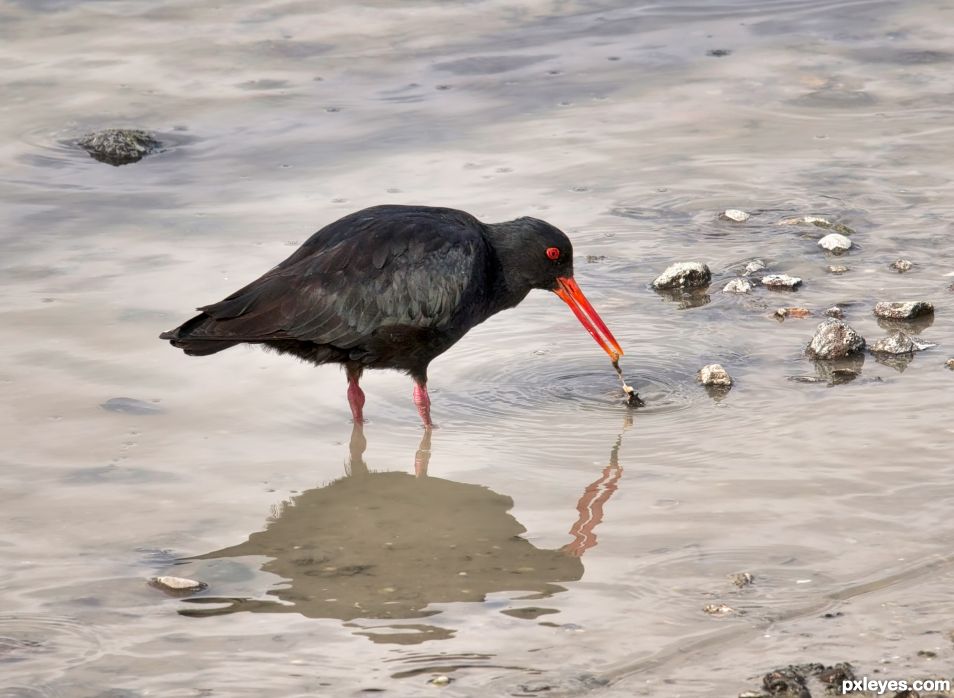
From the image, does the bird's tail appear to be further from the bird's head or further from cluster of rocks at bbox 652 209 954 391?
cluster of rocks at bbox 652 209 954 391

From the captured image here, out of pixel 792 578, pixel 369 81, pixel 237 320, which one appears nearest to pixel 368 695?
pixel 792 578

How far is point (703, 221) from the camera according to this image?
927cm

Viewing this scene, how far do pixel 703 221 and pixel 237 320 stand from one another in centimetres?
387

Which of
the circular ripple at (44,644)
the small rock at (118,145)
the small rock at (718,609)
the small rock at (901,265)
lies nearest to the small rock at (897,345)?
the small rock at (901,265)

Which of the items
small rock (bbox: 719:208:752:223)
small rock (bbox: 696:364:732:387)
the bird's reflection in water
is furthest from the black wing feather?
small rock (bbox: 719:208:752:223)

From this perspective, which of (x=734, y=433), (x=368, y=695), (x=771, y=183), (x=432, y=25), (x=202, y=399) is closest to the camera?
(x=368, y=695)

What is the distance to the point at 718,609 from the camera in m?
4.81

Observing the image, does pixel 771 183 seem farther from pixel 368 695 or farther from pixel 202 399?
pixel 368 695

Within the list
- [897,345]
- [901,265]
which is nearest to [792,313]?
→ [897,345]

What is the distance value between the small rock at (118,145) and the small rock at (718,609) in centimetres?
709

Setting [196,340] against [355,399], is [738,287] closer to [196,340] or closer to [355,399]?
[355,399]

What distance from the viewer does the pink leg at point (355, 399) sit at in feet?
22.4

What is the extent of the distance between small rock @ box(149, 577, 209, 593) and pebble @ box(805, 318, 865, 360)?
3505 mm

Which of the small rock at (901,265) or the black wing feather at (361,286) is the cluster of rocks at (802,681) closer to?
Result: the black wing feather at (361,286)
